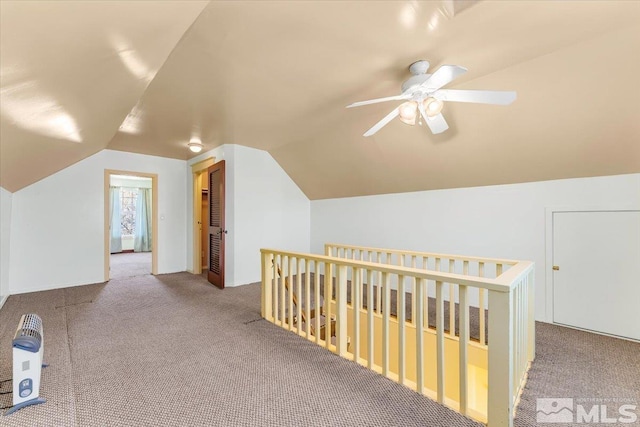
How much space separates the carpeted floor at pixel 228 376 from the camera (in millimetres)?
1393

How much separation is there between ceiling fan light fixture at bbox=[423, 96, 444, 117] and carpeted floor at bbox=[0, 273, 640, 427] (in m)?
1.85

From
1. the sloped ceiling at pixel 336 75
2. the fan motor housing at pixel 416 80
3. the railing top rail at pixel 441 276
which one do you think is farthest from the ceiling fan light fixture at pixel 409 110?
the railing top rail at pixel 441 276

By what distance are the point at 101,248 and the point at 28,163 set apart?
1.89 metres

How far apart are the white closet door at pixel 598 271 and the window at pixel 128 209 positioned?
10158mm

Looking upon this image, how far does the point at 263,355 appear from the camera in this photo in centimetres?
200

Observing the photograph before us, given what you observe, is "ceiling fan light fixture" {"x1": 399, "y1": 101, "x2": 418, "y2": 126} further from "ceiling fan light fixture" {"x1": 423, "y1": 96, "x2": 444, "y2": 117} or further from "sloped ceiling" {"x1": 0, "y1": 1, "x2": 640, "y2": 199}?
"sloped ceiling" {"x1": 0, "y1": 1, "x2": 640, "y2": 199}

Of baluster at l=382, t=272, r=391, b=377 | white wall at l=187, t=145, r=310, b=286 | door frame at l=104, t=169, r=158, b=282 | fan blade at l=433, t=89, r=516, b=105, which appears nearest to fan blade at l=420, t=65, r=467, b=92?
fan blade at l=433, t=89, r=516, b=105

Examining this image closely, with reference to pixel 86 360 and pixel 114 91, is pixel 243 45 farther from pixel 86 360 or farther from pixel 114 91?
pixel 86 360

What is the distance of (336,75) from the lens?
2100mm

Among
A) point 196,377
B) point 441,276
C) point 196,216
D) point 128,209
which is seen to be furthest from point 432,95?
point 128,209

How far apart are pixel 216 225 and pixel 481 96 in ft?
12.5

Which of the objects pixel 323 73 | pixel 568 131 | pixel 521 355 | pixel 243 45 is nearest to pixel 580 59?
pixel 568 131

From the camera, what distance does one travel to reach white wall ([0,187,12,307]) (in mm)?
3227

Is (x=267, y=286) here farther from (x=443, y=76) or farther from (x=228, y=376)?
(x=443, y=76)
